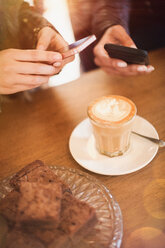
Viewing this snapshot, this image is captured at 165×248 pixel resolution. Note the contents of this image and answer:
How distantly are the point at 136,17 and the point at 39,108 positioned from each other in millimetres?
1674

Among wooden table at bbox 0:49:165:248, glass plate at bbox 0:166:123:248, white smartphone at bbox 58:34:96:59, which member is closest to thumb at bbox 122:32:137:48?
wooden table at bbox 0:49:165:248

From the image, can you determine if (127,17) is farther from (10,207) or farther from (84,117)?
(10,207)

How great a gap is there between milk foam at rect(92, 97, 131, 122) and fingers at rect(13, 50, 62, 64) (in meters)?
0.30

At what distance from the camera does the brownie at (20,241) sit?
60 cm

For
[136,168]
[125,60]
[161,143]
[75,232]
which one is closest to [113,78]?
[125,60]

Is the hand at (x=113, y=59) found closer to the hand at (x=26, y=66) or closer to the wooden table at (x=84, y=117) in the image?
the wooden table at (x=84, y=117)

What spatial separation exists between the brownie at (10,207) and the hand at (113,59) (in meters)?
0.89

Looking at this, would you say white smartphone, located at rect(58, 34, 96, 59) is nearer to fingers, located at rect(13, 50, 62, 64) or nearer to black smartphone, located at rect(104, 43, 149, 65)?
fingers, located at rect(13, 50, 62, 64)

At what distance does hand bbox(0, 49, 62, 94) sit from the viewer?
98 centimetres

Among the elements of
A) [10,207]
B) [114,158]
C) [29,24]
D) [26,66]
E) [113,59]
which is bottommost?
[114,158]

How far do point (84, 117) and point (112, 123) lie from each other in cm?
34

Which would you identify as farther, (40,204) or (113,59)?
(113,59)

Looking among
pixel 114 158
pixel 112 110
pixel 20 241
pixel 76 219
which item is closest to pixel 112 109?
pixel 112 110

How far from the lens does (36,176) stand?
0.77 metres
